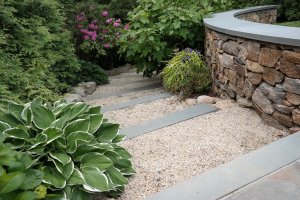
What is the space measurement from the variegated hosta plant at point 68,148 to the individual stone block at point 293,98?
1.54 metres

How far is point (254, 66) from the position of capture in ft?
10.6

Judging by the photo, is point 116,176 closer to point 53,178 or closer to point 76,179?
point 76,179

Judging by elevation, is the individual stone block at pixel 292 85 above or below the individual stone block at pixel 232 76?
above

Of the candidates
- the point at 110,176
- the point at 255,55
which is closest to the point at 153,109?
the point at 255,55

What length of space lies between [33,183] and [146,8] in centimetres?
401

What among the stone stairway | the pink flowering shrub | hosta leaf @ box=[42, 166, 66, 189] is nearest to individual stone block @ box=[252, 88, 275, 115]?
the stone stairway

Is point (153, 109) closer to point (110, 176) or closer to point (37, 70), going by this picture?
point (37, 70)

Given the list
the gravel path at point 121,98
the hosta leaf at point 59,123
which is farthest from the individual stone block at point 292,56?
the gravel path at point 121,98

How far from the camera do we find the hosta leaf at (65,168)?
6.24 ft

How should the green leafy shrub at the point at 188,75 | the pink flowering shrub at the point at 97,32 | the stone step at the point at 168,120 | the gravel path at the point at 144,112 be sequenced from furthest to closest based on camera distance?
the pink flowering shrub at the point at 97,32 < the green leafy shrub at the point at 188,75 < the gravel path at the point at 144,112 < the stone step at the point at 168,120

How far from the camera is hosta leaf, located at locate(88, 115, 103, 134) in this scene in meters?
2.28

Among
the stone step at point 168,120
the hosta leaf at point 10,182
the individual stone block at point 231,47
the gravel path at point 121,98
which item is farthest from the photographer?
the gravel path at point 121,98

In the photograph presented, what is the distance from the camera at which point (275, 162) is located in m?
2.06

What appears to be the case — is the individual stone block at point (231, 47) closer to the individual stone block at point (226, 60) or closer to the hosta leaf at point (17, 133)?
the individual stone block at point (226, 60)
